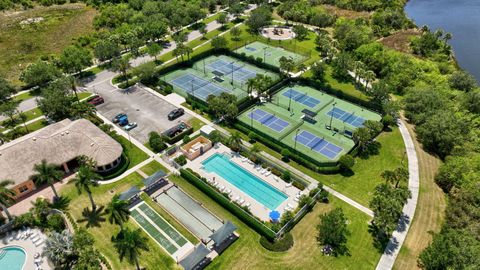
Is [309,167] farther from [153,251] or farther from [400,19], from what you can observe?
[400,19]

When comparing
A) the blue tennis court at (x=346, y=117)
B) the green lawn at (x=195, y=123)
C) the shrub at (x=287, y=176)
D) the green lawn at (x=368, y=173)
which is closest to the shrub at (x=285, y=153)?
the shrub at (x=287, y=176)

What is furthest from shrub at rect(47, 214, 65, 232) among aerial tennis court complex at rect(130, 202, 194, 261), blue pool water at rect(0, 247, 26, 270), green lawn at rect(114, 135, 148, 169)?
green lawn at rect(114, 135, 148, 169)

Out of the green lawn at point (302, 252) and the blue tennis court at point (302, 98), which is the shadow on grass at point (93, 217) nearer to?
the green lawn at point (302, 252)

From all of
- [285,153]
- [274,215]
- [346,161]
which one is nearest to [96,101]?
[285,153]

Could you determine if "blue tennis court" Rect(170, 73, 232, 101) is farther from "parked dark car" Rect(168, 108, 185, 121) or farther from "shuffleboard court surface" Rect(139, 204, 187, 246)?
"shuffleboard court surface" Rect(139, 204, 187, 246)

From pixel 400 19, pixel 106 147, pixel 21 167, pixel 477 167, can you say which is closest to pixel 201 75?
pixel 106 147

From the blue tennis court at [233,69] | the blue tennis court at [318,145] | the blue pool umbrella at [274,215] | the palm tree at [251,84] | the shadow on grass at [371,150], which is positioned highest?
the palm tree at [251,84]

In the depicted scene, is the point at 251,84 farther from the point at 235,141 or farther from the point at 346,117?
the point at 346,117
